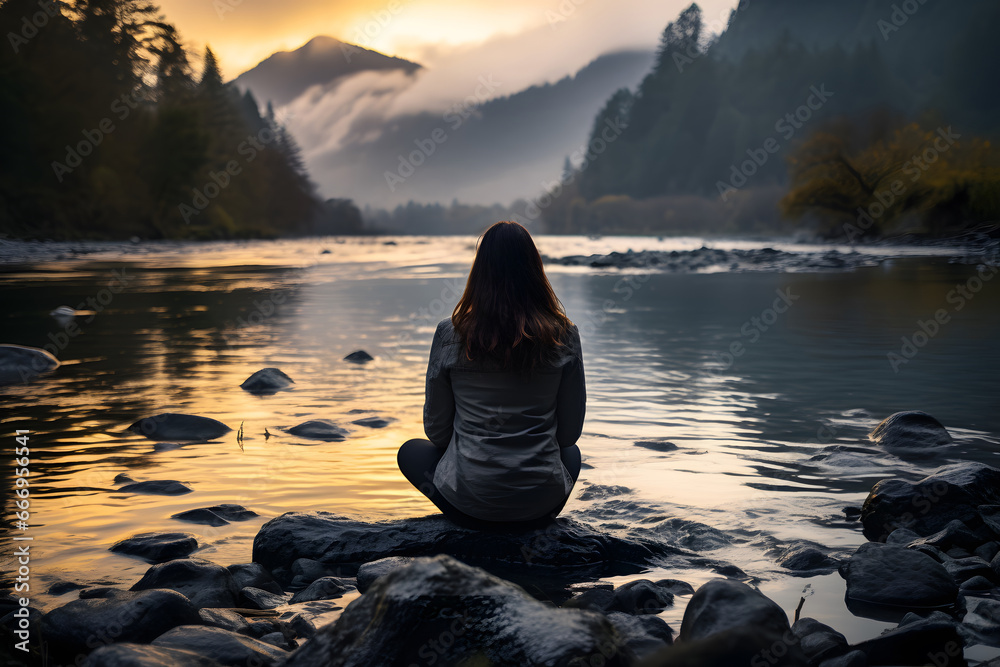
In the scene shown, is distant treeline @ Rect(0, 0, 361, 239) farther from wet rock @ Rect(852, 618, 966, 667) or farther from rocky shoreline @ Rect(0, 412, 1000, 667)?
wet rock @ Rect(852, 618, 966, 667)

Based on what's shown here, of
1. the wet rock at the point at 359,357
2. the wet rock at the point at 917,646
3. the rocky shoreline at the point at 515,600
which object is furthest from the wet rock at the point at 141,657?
the wet rock at the point at 359,357

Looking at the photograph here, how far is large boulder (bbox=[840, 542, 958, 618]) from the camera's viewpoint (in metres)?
3.78

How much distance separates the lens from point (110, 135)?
64812 millimetres

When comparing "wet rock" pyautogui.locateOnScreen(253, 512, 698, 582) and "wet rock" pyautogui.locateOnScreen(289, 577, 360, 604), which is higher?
"wet rock" pyautogui.locateOnScreen(253, 512, 698, 582)

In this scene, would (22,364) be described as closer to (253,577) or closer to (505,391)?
(253,577)

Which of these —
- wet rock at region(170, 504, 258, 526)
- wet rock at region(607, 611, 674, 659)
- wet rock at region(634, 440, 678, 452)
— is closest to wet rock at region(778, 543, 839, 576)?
wet rock at region(607, 611, 674, 659)

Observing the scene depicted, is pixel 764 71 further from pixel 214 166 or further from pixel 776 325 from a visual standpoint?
pixel 776 325

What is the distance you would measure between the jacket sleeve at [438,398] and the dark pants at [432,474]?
16 cm

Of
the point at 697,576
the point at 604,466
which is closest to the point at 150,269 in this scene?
the point at 604,466

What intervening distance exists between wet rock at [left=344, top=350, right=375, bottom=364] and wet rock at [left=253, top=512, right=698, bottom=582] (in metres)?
7.05

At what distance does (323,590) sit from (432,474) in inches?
34.8

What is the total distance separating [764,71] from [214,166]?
97857 mm

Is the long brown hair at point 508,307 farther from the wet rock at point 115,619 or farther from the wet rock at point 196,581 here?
the wet rock at point 115,619

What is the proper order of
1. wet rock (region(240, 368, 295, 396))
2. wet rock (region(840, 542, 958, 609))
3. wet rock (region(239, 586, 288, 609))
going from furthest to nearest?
wet rock (region(240, 368, 295, 396))
wet rock (region(239, 586, 288, 609))
wet rock (region(840, 542, 958, 609))
